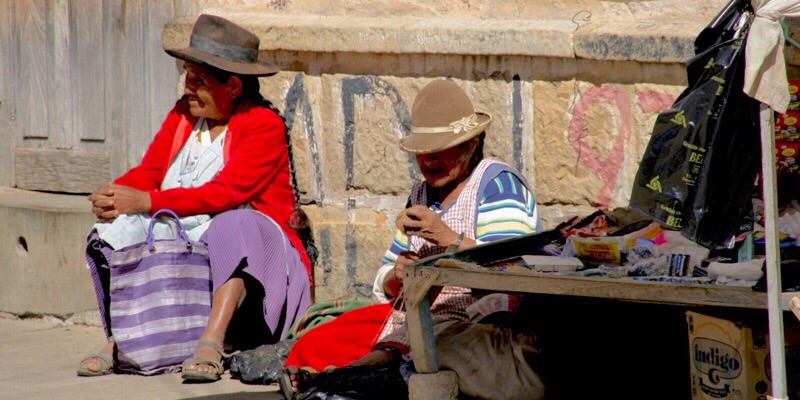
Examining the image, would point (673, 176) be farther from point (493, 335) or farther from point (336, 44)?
point (336, 44)

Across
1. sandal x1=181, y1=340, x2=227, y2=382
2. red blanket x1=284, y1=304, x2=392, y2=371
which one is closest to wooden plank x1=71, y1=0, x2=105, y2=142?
sandal x1=181, y1=340, x2=227, y2=382

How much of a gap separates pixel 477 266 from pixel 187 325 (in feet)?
5.62

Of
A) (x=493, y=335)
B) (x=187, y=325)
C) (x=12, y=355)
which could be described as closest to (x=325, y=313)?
(x=187, y=325)

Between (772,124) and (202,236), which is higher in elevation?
(772,124)

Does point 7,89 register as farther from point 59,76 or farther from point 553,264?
point 553,264

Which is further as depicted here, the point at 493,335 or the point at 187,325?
the point at 187,325

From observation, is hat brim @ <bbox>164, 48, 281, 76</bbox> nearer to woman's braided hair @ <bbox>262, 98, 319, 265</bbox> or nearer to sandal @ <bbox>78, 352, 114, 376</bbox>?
woman's braided hair @ <bbox>262, 98, 319, 265</bbox>

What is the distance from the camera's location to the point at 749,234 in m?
3.70

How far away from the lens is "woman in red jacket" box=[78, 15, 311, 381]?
200 inches

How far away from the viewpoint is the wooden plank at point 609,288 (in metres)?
3.33

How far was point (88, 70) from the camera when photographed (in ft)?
21.0

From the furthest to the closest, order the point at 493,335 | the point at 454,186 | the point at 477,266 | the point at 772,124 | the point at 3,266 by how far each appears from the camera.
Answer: the point at 3,266 → the point at 454,186 → the point at 493,335 → the point at 477,266 → the point at 772,124

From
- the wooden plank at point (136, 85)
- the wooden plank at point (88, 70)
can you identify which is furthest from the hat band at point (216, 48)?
the wooden plank at point (88, 70)

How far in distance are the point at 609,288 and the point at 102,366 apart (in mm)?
2469
